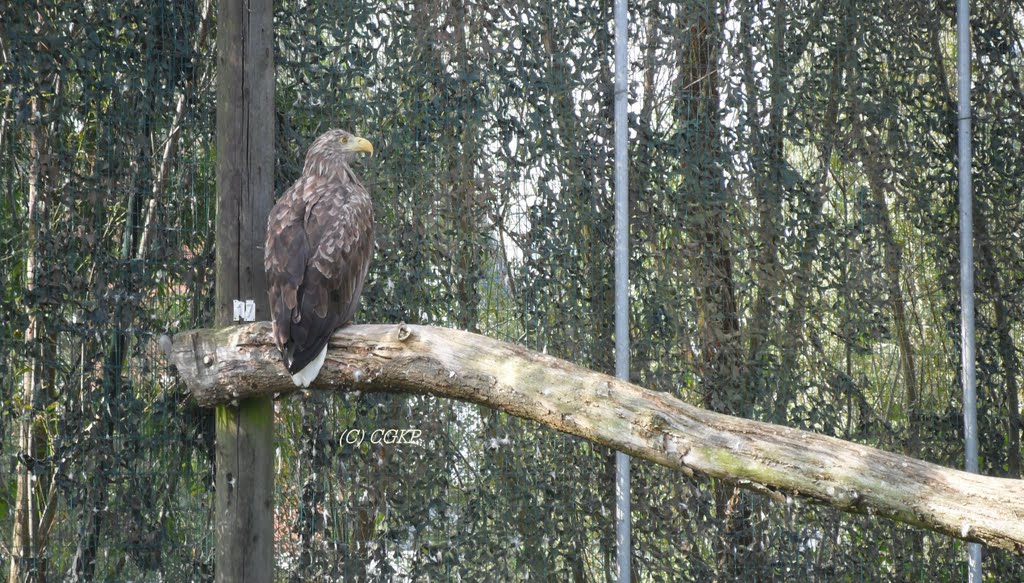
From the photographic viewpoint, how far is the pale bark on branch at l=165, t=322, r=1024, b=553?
6.09 feet

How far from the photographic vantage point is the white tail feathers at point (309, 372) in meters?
2.57

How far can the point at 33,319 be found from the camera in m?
2.98

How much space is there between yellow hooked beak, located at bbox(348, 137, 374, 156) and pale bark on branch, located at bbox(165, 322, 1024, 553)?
664 mm

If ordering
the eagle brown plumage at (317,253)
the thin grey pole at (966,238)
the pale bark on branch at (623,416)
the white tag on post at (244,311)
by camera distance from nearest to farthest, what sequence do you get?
1. the pale bark on branch at (623,416)
2. the eagle brown plumage at (317,253)
3. the white tag on post at (244,311)
4. the thin grey pole at (966,238)

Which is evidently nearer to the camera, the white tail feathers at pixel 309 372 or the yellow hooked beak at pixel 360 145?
the white tail feathers at pixel 309 372

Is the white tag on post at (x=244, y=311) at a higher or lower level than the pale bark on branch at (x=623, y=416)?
higher

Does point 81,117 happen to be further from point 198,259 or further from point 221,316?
point 221,316

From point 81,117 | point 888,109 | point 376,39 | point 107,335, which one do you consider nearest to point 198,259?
point 107,335

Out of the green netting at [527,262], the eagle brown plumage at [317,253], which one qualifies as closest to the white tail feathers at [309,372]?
the eagle brown plumage at [317,253]

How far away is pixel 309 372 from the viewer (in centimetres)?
258

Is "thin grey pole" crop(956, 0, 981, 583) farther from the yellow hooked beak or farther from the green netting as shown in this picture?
the yellow hooked beak

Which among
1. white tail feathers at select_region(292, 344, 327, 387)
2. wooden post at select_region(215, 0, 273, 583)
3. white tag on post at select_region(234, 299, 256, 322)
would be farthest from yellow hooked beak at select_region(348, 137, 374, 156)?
white tail feathers at select_region(292, 344, 327, 387)

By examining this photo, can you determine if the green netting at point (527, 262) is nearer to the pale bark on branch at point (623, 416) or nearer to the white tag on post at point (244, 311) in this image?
the white tag on post at point (244, 311)

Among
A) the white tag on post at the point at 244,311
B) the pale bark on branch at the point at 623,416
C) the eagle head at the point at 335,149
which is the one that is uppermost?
the eagle head at the point at 335,149
